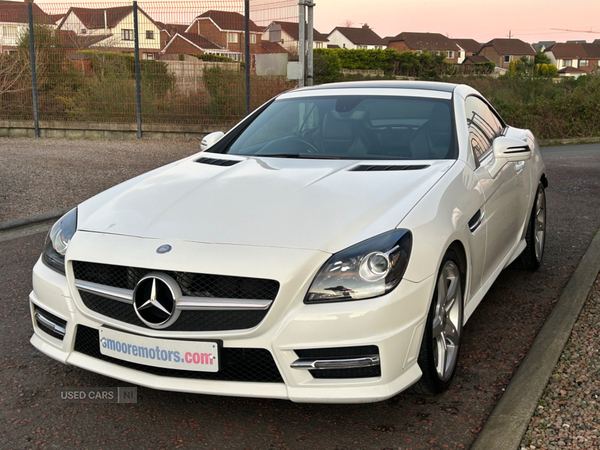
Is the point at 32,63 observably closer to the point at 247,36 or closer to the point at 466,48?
the point at 247,36

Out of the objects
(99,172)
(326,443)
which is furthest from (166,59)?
(326,443)

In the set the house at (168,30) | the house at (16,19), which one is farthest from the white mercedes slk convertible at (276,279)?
the house at (16,19)

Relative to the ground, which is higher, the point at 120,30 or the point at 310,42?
the point at 120,30

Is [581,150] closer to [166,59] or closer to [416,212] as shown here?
[166,59]

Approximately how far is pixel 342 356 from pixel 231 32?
11954 millimetres

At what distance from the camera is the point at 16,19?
1520cm

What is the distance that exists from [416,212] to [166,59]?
12245mm

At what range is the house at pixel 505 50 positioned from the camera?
423ft

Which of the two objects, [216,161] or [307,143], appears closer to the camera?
[216,161]

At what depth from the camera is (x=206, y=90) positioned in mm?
14133

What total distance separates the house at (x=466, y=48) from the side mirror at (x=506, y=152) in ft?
442

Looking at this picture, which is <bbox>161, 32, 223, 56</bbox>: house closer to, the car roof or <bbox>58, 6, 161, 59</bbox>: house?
<bbox>58, 6, 161, 59</bbox>: house

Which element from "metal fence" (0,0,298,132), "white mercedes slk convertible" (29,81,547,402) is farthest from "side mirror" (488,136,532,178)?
"metal fence" (0,0,298,132)

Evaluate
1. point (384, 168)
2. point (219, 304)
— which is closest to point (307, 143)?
point (384, 168)
